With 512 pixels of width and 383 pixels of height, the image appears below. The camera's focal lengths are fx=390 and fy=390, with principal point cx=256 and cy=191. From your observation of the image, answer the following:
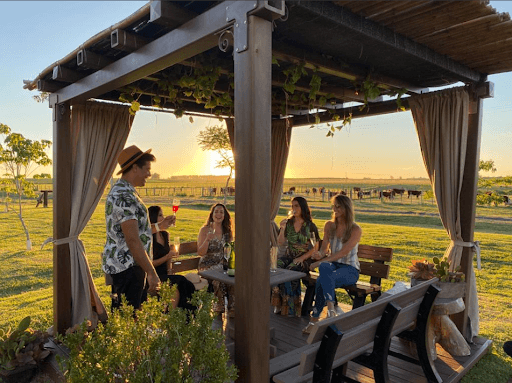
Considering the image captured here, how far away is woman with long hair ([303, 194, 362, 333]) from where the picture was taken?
3.98m

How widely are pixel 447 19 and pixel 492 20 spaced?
343mm

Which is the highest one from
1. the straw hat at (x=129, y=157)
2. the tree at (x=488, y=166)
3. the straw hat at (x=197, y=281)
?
the tree at (x=488, y=166)

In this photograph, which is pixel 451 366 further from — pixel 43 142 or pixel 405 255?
pixel 43 142

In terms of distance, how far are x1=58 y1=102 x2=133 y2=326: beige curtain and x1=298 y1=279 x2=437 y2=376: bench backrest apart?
2.66 meters

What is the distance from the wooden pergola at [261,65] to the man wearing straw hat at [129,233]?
0.72 meters

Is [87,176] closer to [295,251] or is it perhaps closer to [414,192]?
[295,251]

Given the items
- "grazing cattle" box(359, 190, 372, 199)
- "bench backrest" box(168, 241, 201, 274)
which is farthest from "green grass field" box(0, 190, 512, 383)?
"grazing cattle" box(359, 190, 372, 199)

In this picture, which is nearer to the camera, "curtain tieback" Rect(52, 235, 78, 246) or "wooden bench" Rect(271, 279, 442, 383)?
"wooden bench" Rect(271, 279, 442, 383)

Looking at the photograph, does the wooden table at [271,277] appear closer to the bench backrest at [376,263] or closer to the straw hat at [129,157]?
the bench backrest at [376,263]

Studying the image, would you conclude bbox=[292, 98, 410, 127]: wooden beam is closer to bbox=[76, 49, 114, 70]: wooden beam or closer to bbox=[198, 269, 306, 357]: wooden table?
bbox=[198, 269, 306, 357]: wooden table

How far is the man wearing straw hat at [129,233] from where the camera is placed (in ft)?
9.24

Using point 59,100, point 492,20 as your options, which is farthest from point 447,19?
point 59,100

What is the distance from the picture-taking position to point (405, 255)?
10.2 m

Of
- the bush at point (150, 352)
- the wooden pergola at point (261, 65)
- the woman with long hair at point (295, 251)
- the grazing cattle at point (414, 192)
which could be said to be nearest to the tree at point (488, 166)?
the grazing cattle at point (414, 192)
